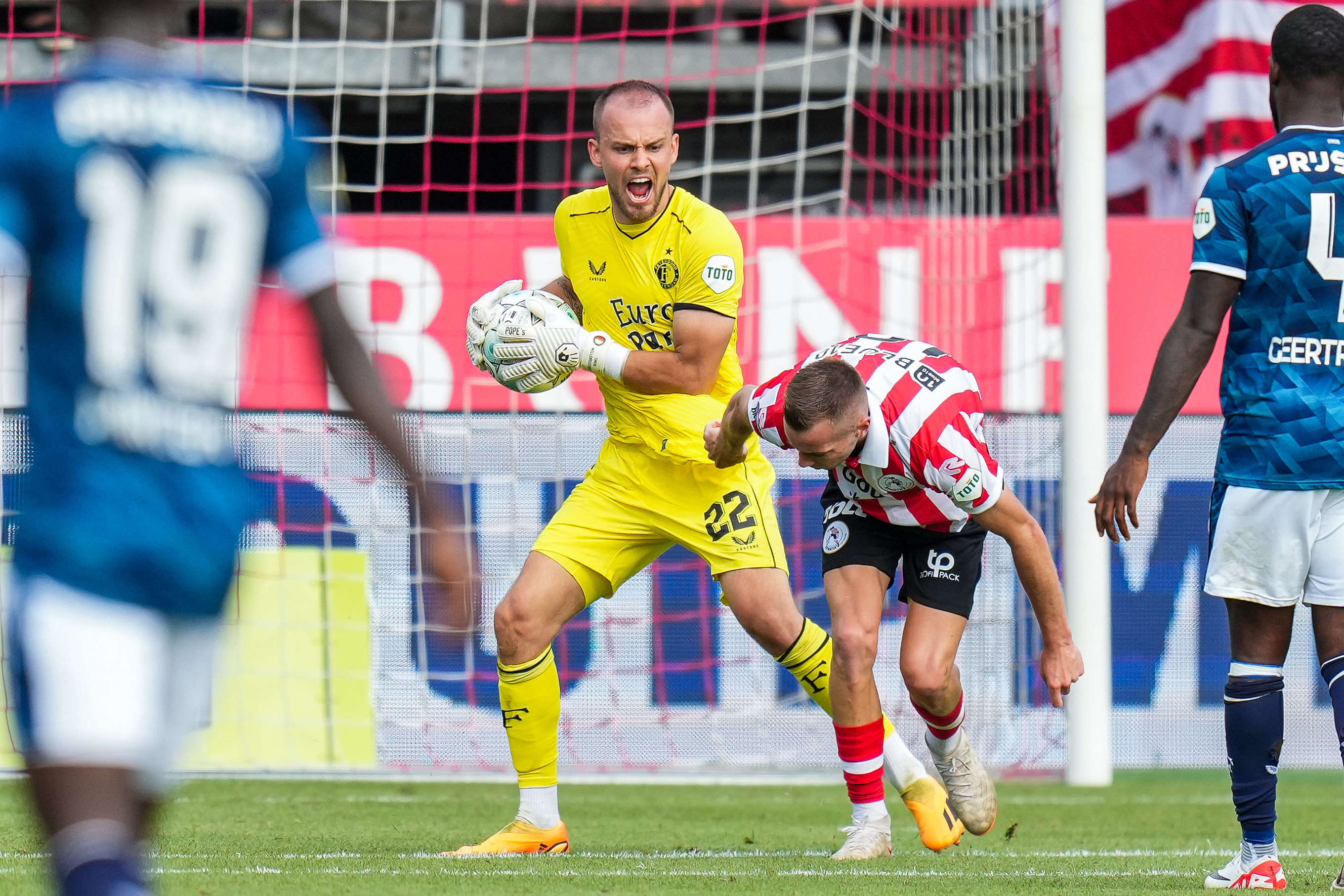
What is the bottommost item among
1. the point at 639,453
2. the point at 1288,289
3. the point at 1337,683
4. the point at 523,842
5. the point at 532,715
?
the point at 523,842

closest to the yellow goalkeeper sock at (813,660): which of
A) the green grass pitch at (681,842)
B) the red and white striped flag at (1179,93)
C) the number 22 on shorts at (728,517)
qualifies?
the number 22 on shorts at (728,517)

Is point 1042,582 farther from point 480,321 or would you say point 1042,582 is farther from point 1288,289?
point 480,321

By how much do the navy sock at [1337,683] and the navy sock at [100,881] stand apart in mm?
2809

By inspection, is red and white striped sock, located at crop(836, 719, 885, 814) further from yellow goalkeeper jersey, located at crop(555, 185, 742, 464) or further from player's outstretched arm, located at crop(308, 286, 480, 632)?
player's outstretched arm, located at crop(308, 286, 480, 632)

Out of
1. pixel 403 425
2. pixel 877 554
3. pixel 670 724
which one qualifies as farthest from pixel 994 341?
pixel 403 425

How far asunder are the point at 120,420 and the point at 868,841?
10.3 feet

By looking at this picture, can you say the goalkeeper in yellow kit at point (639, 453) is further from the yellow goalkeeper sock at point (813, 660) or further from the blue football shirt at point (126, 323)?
the blue football shirt at point (126, 323)

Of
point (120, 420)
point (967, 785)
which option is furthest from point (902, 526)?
point (120, 420)

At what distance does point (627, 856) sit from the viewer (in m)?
4.71

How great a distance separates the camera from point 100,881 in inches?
73.7

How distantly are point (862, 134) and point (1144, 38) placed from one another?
195 centimetres

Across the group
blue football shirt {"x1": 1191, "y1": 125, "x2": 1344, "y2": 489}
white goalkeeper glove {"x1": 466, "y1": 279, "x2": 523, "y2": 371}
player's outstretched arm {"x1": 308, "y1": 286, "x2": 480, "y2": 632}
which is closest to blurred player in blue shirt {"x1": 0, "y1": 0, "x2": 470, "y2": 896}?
player's outstretched arm {"x1": 308, "y1": 286, "x2": 480, "y2": 632}

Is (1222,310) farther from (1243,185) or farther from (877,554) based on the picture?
(877,554)

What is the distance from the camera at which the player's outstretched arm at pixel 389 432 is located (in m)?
2.18
